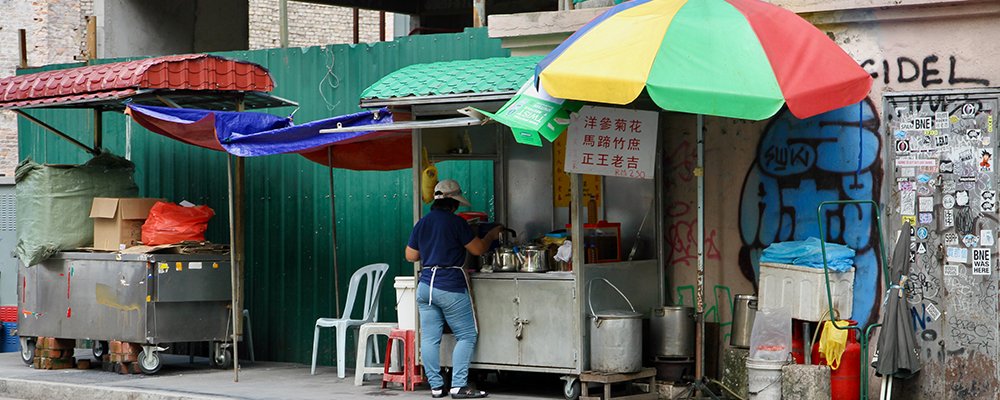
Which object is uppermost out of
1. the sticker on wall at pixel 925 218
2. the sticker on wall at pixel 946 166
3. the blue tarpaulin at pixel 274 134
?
the blue tarpaulin at pixel 274 134

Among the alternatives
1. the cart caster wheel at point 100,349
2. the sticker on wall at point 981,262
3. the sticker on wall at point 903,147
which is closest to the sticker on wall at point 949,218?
the sticker on wall at point 981,262

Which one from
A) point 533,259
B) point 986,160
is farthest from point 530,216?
point 986,160

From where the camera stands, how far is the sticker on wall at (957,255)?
9.87 metres

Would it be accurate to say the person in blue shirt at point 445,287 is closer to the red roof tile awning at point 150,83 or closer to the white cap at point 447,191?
the white cap at point 447,191

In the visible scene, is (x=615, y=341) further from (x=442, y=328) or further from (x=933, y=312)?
(x=933, y=312)

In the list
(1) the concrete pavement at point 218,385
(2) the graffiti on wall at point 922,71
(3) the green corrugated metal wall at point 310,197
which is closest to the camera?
(2) the graffiti on wall at point 922,71

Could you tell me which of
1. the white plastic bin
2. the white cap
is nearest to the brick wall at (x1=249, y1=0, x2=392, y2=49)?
the white cap

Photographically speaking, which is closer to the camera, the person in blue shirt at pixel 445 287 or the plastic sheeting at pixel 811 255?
the plastic sheeting at pixel 811 255

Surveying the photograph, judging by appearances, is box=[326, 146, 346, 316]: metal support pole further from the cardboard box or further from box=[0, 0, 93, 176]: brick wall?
box=[0, 0, 93, 176]: brick wall

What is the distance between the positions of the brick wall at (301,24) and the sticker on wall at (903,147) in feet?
60.7

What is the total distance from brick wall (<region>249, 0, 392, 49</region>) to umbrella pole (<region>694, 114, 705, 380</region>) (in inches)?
682

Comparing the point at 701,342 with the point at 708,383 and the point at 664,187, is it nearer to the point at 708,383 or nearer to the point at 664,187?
the point at 708,383

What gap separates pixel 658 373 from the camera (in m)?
11.1

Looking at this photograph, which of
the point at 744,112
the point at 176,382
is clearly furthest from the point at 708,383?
the point at 176,382
